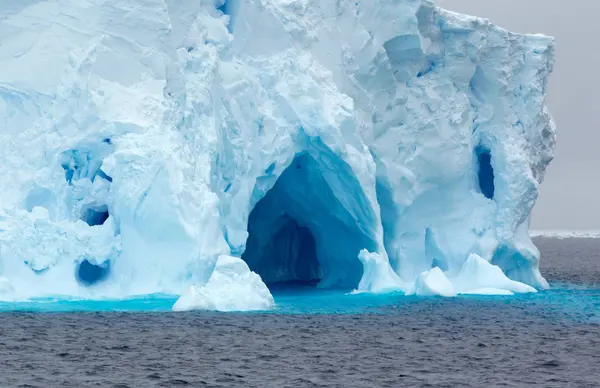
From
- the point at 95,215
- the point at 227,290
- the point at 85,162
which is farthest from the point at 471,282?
the point at 85,162

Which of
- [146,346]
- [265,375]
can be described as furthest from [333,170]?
[265,375]

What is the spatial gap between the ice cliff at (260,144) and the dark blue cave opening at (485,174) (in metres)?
0.06

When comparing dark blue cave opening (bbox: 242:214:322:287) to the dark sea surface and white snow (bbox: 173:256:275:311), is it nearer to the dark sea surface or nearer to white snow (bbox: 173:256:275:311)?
the dark sea surface

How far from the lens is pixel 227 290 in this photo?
19766mm

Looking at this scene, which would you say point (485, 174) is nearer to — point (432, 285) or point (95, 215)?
point (432, 285)

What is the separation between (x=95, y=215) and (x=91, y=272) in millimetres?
1284

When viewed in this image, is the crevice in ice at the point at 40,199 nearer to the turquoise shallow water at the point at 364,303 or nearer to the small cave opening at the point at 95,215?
the small cave opening at the point at 95,215

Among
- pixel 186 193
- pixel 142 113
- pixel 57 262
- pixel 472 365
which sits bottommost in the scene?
pixel 472 365

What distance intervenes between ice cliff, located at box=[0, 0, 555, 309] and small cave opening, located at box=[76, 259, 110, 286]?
0.06m

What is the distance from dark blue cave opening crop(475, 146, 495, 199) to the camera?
29641 millimetres

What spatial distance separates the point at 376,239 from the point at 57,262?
857 cm

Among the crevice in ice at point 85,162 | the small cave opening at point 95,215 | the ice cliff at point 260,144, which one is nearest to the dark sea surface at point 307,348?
the ice cliff at point 260,144

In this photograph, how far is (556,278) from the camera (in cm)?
3462

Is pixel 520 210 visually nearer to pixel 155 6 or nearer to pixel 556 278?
pixel 556 278
